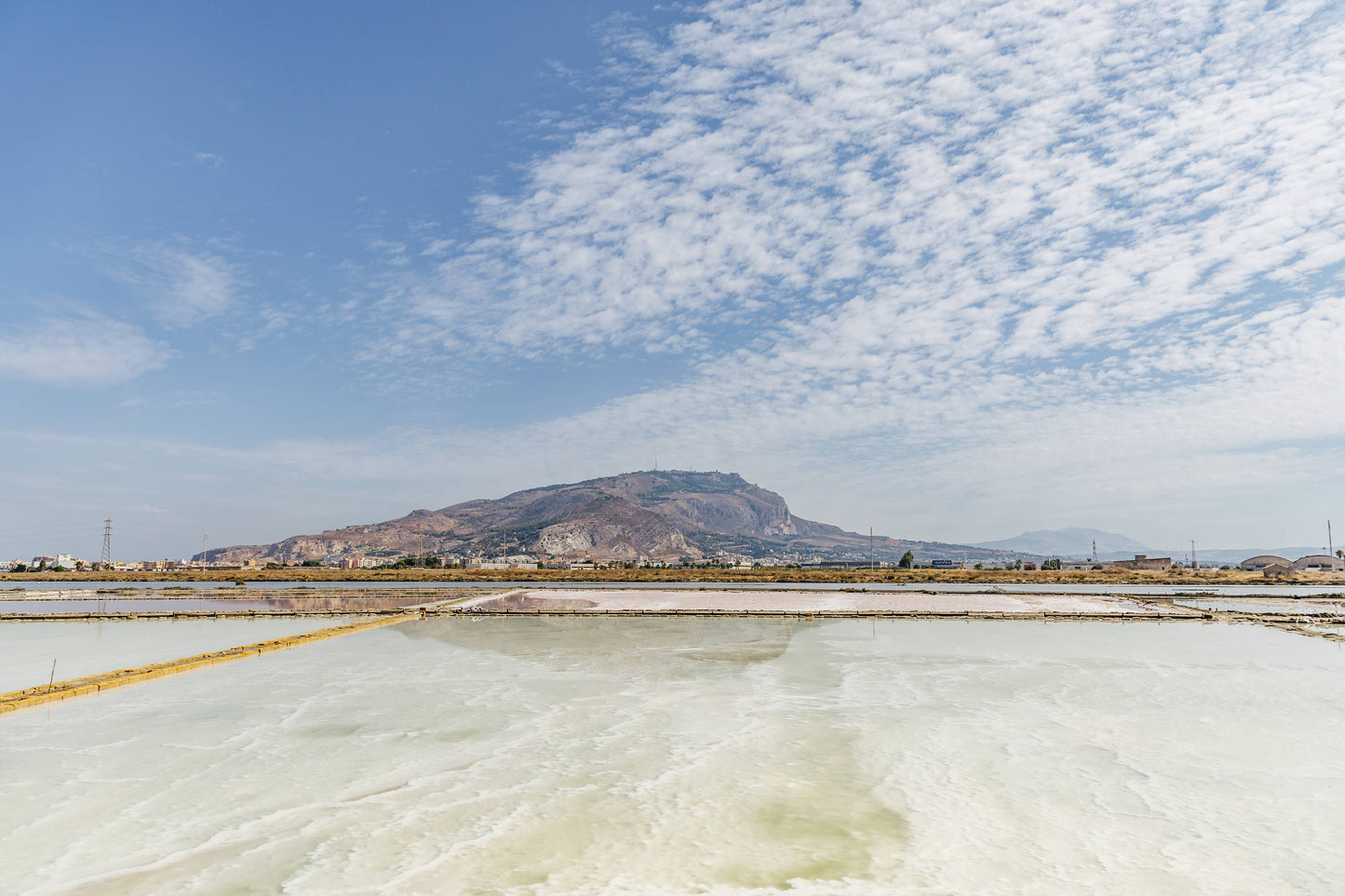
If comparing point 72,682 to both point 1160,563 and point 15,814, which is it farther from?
point 1160,563

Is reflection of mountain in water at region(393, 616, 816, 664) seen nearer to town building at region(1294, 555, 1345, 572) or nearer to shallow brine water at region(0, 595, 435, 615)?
shallow brine water at region(0, 595, 435, 615)

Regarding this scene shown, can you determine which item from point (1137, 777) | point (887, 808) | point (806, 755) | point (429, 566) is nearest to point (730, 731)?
point (806, 755)

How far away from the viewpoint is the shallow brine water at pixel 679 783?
7527 millimetres

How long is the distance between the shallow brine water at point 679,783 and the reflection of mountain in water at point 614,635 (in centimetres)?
376

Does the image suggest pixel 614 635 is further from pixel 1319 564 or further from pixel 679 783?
pixel 1319 564

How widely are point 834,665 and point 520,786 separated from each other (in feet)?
41.3

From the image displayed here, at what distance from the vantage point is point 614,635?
1103 inches

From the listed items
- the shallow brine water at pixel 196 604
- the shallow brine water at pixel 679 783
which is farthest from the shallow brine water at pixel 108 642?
the shallow brine water at pixel 196 604

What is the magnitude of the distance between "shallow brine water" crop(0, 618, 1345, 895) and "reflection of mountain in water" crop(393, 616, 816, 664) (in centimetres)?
376

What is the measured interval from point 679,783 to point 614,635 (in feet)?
59.3

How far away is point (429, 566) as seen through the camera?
431 ft

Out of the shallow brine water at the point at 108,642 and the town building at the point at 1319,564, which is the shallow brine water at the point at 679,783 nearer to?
the shallow brine water at the point at 108,642

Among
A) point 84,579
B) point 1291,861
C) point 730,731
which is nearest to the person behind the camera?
point 1291,861

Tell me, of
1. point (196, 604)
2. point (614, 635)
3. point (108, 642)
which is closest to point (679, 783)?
point (614, 635)
